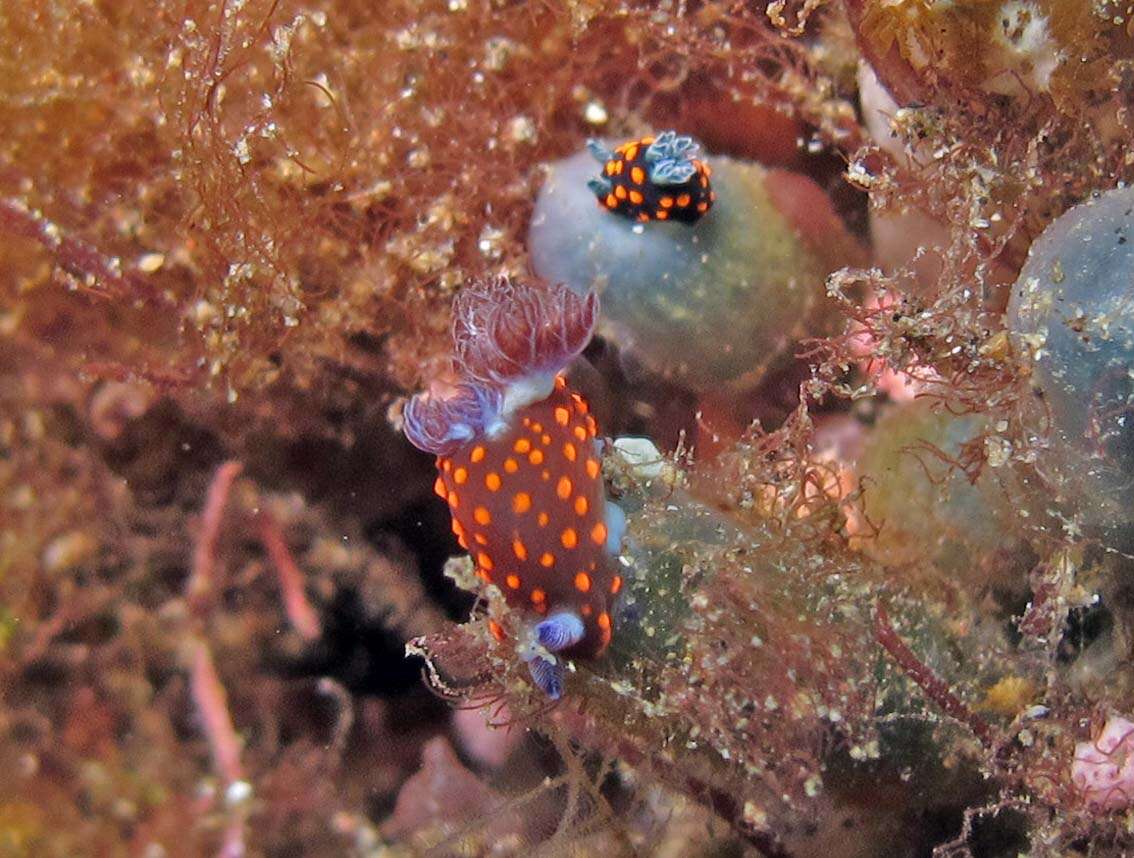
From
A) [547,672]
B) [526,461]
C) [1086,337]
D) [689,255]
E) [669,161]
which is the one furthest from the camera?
[689,255]

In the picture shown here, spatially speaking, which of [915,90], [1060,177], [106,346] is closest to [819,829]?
[1060,177]

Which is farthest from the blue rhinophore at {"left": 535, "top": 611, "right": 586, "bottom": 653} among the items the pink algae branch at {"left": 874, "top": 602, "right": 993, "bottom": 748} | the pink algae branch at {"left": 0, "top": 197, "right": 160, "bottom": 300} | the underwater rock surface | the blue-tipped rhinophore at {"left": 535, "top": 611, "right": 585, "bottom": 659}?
the pink algae branch at {"left": 0, "top": 197, "right": 160, "bottom": 300}

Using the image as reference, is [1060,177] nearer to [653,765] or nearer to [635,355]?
[635,355]

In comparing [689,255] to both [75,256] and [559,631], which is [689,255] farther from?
[75,256]

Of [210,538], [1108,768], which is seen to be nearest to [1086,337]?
[1108,768]

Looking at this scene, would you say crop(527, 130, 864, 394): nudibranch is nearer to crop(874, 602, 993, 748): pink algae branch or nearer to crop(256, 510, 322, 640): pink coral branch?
crop(874, 602, 993, 748): pink algae branch

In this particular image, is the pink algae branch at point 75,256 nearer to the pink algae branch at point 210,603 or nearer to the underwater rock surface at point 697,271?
the pink algae branch at point 210,603
